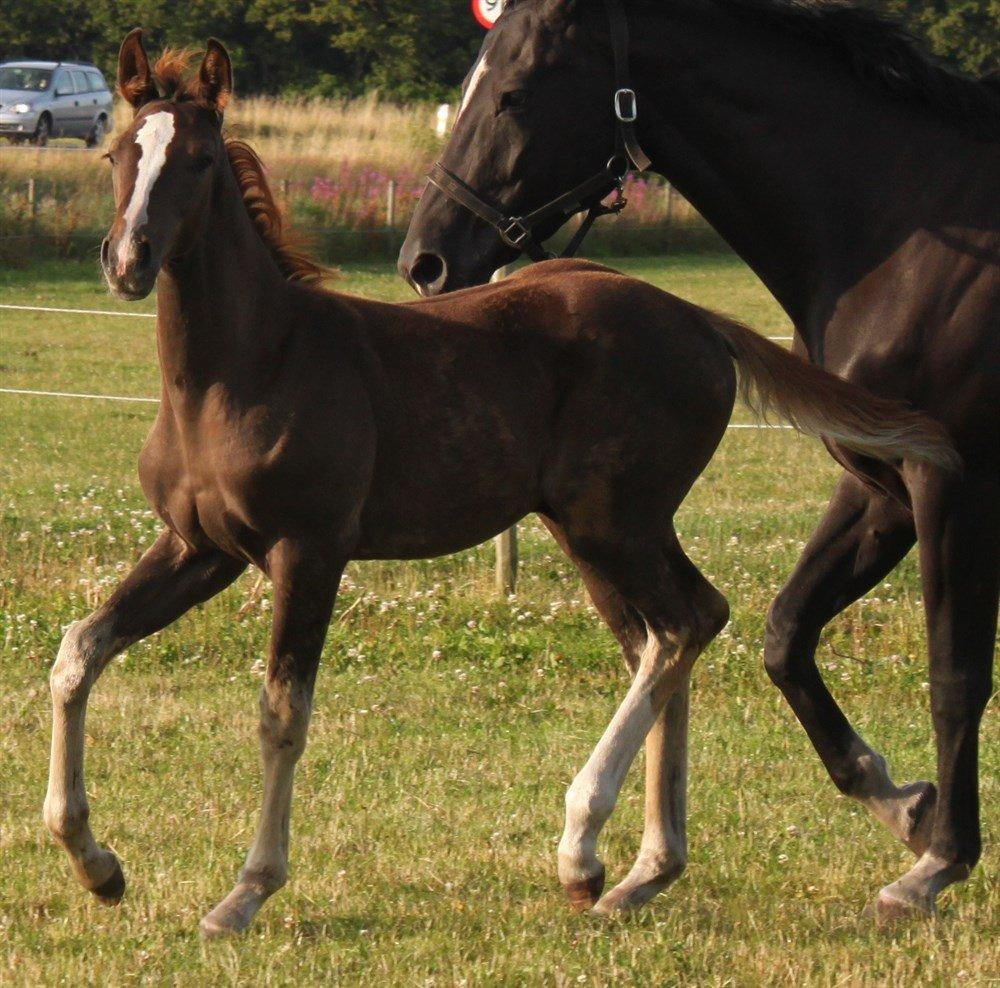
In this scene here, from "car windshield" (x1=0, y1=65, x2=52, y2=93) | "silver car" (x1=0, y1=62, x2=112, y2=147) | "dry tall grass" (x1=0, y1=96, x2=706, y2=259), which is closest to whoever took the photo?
"dry tall grass" (x1=0, y1=96, x2=706, y2=259)

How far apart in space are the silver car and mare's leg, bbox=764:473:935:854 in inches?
1145

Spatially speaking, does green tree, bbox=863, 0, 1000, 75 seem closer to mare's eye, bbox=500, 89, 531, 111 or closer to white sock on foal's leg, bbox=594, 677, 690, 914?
mare's eye, bbox=500, 89, 531, 111

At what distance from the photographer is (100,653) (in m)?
Answer: 4.20

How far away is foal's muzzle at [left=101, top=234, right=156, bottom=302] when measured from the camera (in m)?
3.71

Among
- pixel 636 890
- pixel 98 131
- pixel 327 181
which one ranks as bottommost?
pixel 98 131

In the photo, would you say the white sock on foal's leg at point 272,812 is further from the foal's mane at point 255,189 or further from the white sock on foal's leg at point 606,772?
the foal's mane at point 255,189

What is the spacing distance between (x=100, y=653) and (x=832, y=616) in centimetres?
195

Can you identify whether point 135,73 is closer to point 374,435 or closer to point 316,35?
point 374,435

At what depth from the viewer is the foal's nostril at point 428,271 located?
4730mm

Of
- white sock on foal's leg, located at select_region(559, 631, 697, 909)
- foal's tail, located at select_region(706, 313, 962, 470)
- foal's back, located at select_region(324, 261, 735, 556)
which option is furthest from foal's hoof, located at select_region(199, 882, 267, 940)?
foal's tail, located at select_region(706, 313, 962, 470)

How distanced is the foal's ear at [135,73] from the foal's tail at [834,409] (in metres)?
1.58

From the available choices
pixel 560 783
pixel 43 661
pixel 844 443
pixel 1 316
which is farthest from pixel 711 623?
pixel 1 316

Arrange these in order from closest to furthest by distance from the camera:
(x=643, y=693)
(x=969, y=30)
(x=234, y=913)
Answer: (x=234, y=913) < (x=643, y=693) < (x=969, y=30)

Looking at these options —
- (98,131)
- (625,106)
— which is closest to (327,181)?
(98,131)
